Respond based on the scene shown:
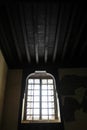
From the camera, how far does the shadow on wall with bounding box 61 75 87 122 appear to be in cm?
472

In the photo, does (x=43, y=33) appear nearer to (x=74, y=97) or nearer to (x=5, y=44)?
(x=5, y=44)

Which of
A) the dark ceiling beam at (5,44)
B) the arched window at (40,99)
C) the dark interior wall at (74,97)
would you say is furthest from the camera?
the arched window at (40,99)

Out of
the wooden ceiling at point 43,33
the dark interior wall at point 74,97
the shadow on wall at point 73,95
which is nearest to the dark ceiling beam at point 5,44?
the wooden ceiling at point 43,33

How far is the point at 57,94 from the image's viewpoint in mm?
5047

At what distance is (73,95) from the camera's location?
4.95 m

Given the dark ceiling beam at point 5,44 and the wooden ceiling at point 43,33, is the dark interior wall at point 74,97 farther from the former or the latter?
the dark ceiling beam at point 5,44

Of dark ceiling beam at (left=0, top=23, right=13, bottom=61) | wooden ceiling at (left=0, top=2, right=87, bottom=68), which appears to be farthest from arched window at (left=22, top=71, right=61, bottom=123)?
dark ceiling beam at (left=0, top=23, right=13, bottom=61)

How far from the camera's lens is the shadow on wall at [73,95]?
472 cm

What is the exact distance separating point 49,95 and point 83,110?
1.16m

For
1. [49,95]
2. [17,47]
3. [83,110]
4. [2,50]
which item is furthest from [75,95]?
[2,50]

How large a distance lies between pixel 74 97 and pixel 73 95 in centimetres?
7

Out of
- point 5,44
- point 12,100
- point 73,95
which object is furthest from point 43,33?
point 12,100

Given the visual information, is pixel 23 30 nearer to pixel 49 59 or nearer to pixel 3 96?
pixel 49 59

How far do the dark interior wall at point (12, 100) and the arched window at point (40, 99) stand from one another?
0.87ft
